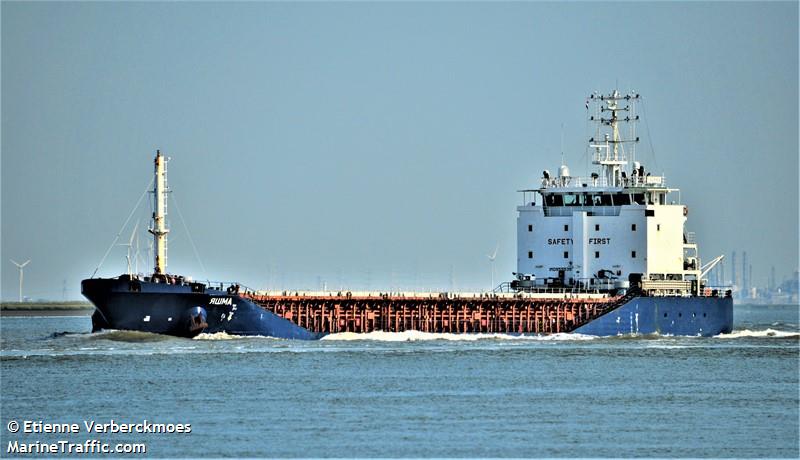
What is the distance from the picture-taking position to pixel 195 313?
62062 mm

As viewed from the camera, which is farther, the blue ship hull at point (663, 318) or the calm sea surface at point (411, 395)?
the blue ship hull at point (663, 318)

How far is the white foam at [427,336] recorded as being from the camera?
223 ft

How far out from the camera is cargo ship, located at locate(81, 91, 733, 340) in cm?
6225

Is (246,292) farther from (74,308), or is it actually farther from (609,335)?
(74,308)

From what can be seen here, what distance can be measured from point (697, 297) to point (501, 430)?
113ft

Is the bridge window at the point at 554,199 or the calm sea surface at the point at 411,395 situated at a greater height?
the bridge window at the point at 554,199

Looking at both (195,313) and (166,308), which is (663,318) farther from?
(166,308)

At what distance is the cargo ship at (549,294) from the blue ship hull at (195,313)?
0.04 meters

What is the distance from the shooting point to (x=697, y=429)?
41.6 m

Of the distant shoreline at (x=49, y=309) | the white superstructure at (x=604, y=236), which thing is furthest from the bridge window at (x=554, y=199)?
the distant shoreline at (x=49, y=309)

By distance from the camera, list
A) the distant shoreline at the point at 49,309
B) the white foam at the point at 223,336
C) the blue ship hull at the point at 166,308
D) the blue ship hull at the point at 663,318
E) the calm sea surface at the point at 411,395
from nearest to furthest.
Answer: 1. the calm sea surface at the point at 411,395
2. the blue ship hull at the point at 166,308
3. the white foam at the point at 223,336
4. the blue ship hull at the point at 663,318
5. the distant shoreline at the point at 49,309

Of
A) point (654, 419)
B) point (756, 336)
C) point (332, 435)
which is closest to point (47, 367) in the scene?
point (332, 435)

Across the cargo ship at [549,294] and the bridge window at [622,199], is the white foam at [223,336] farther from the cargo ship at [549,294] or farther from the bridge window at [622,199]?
the bridge window at [622,199]

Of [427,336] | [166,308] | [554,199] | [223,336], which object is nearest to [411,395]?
[166,308]
